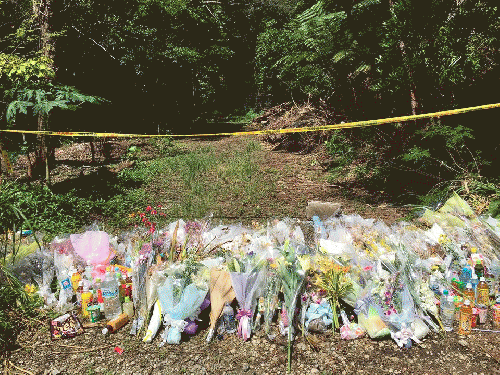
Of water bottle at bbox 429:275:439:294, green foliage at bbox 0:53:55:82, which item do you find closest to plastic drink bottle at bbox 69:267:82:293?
water bottle at bbox 429:275:439:294

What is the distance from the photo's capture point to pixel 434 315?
3.00 m

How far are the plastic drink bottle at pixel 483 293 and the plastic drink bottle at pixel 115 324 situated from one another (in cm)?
282

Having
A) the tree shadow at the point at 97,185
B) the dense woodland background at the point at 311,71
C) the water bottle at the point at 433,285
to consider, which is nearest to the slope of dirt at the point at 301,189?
the dense woodland background at the point at 311,71

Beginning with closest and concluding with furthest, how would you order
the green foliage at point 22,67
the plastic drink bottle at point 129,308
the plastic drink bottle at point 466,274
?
the plastic drink bottle at point 129,308 → the plastic drink bottle at point 466,274 → the green foliage at point 22,67

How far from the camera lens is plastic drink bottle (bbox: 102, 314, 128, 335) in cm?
299

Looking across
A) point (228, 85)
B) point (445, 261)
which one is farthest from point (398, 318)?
point (228, 85)

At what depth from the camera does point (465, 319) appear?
290 centimetres

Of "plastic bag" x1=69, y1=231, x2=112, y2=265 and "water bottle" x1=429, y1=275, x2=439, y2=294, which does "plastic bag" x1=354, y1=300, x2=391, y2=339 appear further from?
"plastic bag" x1=69, y1=231, x2=112, y2=265

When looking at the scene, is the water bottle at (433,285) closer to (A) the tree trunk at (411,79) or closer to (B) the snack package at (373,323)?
(B) the snack package at (373,323)

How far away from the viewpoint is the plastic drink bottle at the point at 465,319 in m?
2.89

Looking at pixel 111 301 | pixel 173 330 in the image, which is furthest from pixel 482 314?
pixel 111 301

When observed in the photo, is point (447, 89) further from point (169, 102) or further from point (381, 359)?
point (169, 102)

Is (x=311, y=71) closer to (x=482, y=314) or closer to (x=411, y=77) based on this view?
(x=411, y=77)

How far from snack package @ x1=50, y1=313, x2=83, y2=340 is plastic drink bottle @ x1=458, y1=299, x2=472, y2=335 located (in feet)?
9.30
